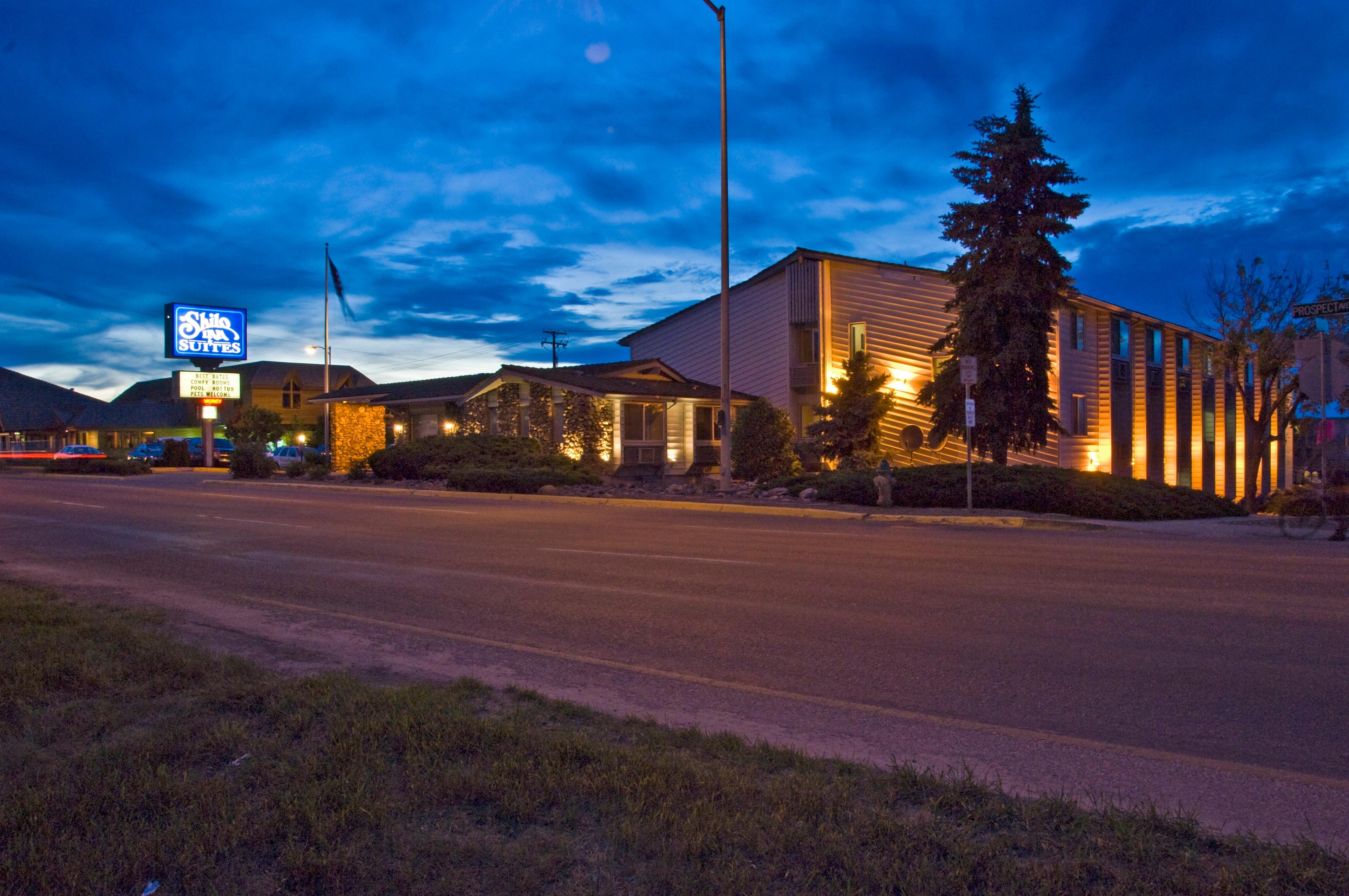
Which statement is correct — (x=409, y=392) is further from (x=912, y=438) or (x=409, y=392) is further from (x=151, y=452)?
(x=151, y=452)

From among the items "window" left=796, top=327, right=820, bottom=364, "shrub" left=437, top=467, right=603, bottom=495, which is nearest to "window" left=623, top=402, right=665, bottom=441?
"shrub" left=437, top=467, right=603, bottom=495

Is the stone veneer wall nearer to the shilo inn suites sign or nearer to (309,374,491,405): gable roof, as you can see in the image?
(309,374,491,405): gable roof

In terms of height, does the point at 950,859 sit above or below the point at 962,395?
below

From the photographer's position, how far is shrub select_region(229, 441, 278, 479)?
37250mm

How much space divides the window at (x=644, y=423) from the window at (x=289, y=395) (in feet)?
187

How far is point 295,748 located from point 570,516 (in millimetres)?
14671

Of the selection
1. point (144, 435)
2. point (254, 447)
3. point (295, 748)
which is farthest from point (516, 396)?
point (144, 435)

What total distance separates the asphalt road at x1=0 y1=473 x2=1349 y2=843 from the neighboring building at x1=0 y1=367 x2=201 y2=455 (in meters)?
79.4

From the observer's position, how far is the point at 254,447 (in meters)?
37.9

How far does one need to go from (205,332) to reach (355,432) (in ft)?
44.3

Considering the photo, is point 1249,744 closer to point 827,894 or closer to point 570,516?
point 827,894

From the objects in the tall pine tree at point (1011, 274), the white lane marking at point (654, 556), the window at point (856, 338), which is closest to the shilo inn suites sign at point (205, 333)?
the window at point (856, 338)

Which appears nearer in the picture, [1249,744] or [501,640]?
[1249,744]

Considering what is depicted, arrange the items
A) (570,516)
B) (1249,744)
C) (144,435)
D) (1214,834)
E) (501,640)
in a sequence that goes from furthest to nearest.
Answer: (144,435) → (570,516) → (501,640) → (1249,744) → (1214,834)
